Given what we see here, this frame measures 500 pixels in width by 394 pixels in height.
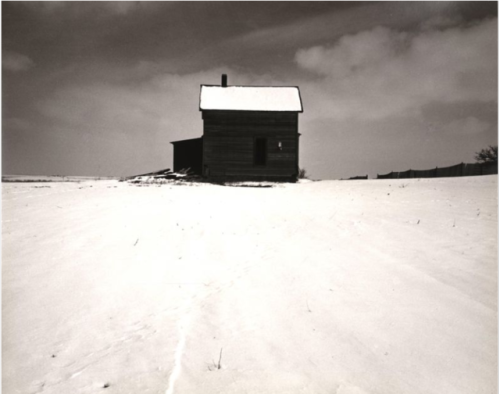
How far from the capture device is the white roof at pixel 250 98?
61.1ft

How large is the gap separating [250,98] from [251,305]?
17.5 meters

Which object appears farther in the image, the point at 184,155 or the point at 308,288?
the point at 184,155

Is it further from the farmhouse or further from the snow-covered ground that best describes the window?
the snow-covered ground

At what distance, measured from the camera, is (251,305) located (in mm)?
3291

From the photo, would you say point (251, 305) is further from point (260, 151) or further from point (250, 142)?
point (260, 151)

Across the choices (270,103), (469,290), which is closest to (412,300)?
(469,290)

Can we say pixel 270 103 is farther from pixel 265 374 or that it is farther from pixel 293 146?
pixel 265 374

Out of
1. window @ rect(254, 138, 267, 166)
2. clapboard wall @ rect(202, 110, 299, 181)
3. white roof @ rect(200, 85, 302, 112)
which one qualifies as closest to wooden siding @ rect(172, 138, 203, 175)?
clapboard wall @ rect(202, 110, 299, 181)

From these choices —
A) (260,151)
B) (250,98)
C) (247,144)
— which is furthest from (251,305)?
(250,98)

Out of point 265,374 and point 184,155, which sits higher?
point 184,155

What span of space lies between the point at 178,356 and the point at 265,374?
0.67 meters

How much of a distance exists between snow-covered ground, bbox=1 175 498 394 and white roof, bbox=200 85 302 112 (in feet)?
43.9

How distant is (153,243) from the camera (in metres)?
5.09

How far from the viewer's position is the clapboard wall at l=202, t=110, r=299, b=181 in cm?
1845
